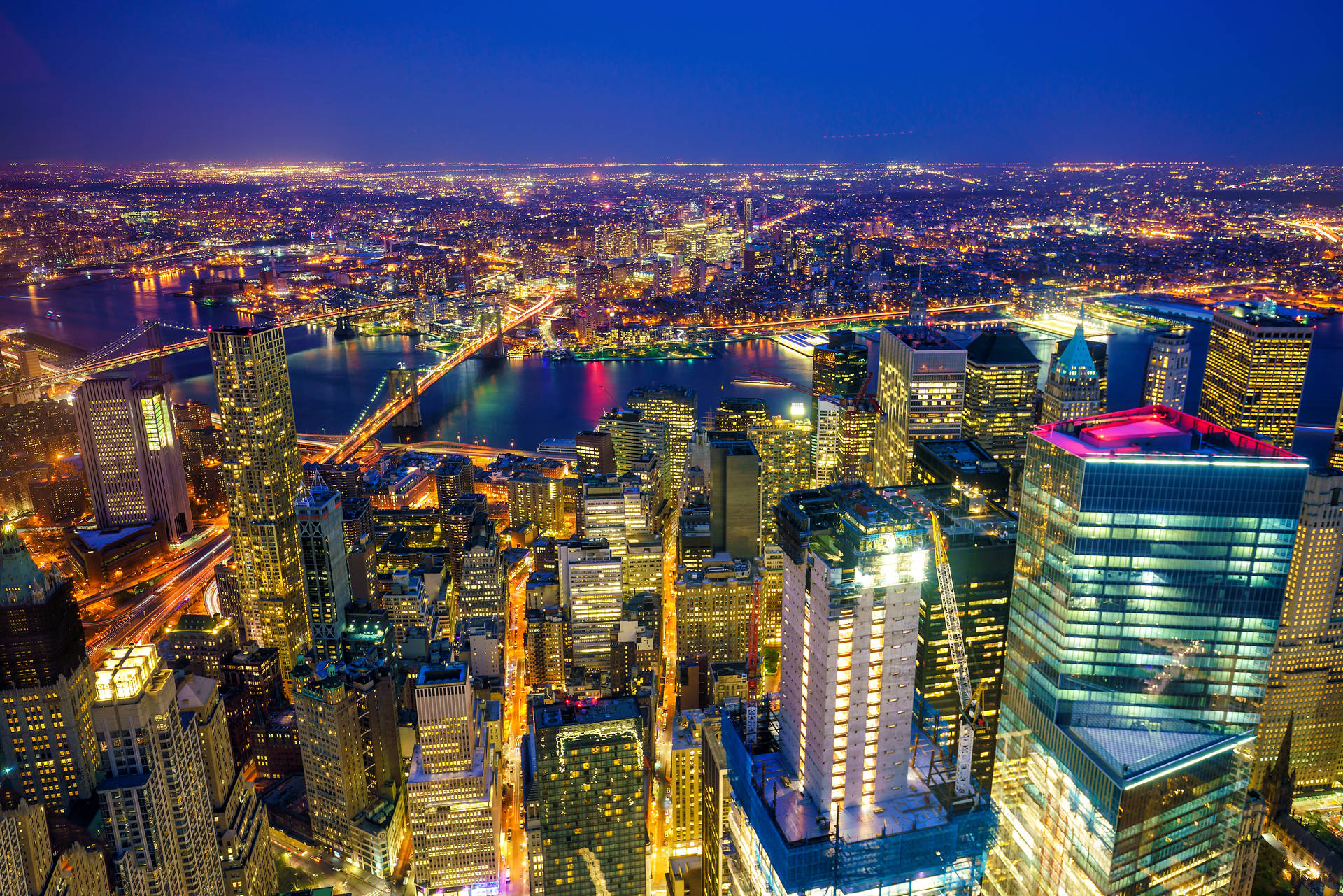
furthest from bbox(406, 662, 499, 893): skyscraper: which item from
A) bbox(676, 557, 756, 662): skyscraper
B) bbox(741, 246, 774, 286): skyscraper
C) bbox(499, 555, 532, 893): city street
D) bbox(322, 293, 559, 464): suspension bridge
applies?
bbox(741, 246, 774, 286): skyscraper

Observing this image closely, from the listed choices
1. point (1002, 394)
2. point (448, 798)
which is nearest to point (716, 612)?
point (448, 798)

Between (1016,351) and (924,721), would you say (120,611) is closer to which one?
(924,721)

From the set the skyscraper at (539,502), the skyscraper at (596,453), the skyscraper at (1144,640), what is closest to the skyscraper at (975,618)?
the skyscraper at (1144,640)

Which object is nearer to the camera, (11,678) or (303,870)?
(11,678)

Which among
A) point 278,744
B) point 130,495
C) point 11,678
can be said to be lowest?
point 278,744

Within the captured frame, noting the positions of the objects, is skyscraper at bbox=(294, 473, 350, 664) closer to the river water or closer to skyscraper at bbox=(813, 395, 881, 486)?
the river water

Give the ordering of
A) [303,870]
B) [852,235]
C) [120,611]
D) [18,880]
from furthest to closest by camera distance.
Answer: [852,235], [120,611], [303,870], [18,880]

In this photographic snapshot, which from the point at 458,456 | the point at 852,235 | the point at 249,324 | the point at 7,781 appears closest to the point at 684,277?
the point at 852,235
